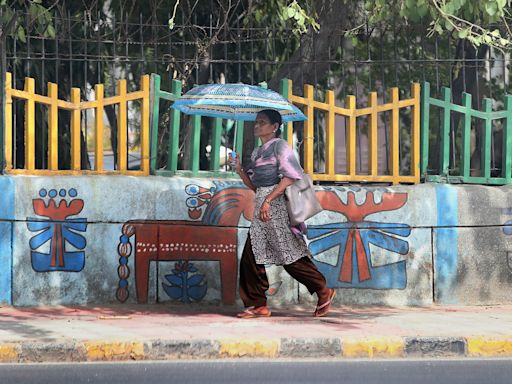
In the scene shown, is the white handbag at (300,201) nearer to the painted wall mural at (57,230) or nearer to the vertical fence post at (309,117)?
the vertical fence post at (309,117)

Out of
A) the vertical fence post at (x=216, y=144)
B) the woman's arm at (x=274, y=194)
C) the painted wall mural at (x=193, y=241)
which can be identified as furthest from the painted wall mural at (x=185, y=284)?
the woman's arm at (x=274, y=194)

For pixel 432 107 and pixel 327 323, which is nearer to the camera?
pixel 327 323

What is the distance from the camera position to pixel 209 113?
405 inches

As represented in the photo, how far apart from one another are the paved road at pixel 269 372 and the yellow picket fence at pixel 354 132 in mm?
Answer: 2986

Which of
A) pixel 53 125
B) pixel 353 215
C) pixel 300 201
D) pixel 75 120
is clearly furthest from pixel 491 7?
pixel 53 125

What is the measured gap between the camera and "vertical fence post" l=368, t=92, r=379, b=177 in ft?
35.6

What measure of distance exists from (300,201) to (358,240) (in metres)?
1.24

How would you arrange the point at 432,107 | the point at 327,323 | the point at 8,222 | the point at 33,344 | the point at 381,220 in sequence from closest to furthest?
the point at 33,344, the point at 327,323, the point at 8,222, the point at 381,220, the point at 432,107

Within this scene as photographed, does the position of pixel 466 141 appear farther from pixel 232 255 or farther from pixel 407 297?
pixel 232 255

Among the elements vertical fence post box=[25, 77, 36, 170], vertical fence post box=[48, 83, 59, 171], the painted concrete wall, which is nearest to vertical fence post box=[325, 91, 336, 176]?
the painted concrete wall

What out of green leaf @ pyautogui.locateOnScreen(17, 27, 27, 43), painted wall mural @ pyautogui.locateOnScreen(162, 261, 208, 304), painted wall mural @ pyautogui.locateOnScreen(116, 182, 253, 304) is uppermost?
green leaf @ pyautogui.locateOnScreen(17, 27, 27, 43)

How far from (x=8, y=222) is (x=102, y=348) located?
2393 millimetres

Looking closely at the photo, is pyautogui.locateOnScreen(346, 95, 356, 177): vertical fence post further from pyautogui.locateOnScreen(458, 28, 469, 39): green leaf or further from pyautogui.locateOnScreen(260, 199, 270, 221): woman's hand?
pyautogui.locateOnScreen(260, 199, 270, 221): woman's hand

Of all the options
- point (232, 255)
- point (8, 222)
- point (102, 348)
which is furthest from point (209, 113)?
point (102, 348)
